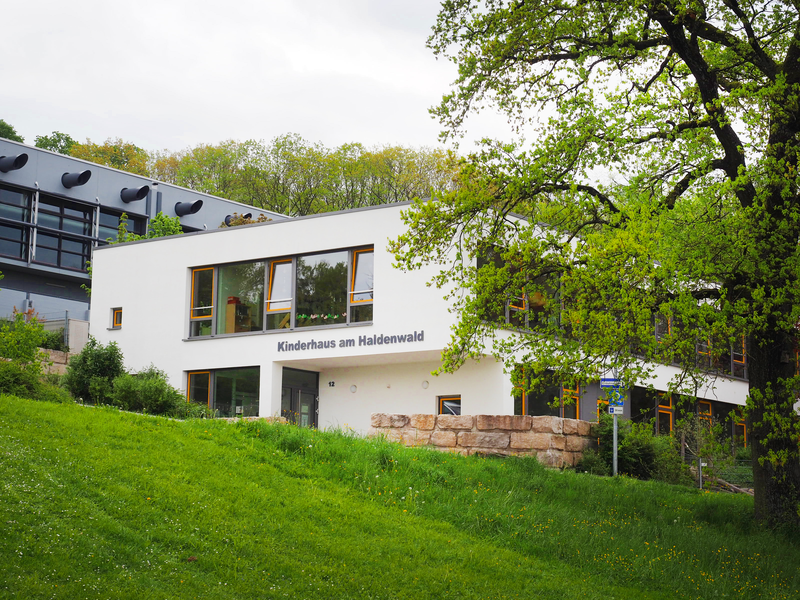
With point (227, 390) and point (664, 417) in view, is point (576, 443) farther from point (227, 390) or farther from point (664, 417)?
point (664, 417)

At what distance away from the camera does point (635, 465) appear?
2088cm

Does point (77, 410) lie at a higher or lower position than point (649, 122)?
lower

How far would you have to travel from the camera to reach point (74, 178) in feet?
137

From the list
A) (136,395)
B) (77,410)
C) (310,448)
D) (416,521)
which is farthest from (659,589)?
(136,395)

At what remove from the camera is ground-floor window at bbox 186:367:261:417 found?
27.1 meters

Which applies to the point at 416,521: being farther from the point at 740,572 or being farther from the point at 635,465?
the point at 635,465

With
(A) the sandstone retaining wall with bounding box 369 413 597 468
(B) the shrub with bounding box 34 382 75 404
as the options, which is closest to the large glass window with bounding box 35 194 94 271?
(B) the shrub with bounding box 34 382 75 404

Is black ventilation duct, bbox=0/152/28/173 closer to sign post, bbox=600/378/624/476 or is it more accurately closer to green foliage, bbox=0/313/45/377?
green foliage, bbox=0/313/45/377

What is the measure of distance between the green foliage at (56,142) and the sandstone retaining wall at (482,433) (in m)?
45.0

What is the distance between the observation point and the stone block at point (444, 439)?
18.4m

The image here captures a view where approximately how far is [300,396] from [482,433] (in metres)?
10.5

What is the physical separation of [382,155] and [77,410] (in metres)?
35.7

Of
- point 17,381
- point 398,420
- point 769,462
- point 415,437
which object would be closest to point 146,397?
point 17,381

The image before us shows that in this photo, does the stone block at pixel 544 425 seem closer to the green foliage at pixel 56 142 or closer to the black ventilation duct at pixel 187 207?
the black ventilation duct at pixel 187 207
